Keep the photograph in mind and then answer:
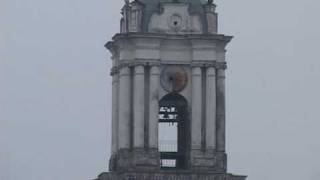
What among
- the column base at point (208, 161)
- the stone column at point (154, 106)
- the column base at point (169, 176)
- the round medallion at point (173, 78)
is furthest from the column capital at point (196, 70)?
the column base at point (169, 176)

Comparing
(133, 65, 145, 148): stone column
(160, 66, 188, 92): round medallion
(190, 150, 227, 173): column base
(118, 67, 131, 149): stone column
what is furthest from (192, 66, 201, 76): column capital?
(190, 150, 227, 173): column base

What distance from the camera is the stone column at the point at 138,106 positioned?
223 feet

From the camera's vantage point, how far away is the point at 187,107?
68938mm

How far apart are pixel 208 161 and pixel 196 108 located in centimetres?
201

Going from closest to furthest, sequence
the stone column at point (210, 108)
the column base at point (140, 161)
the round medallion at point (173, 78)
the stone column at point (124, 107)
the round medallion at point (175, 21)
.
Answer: the column base at point (140, 161), the stone column at point (210, 108), the stone column at point (124, 107), the round medallion at point (173, 78), the round medallion at point (175, 21)

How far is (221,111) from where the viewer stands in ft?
226

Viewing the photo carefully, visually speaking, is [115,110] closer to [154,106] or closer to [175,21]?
[154,106]

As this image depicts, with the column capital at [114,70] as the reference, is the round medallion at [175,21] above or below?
above

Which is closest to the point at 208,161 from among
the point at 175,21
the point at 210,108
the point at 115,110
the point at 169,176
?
the point at 169,176

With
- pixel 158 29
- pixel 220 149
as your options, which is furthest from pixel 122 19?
pixel 220 149

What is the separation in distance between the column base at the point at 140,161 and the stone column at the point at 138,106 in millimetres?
316

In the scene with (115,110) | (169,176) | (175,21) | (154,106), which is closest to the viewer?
(169,176)

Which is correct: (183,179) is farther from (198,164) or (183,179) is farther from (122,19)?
(122,19)

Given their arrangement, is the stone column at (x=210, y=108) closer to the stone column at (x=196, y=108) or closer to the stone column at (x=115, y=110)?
the stone column at (x=196, y=108)
